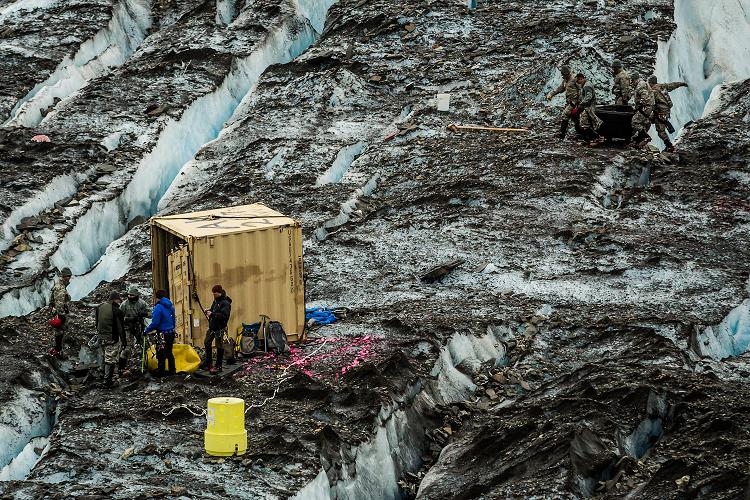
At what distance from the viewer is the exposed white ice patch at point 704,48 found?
29498mm

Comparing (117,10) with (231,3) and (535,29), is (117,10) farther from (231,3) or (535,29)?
(535,29)

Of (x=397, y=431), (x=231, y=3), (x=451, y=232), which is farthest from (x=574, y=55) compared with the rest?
(x=397, y=431)

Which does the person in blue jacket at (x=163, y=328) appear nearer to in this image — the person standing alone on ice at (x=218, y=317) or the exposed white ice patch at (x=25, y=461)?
the person standing alone on ice at (x=218, y=317)

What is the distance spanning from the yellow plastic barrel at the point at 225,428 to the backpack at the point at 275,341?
3.32 metres

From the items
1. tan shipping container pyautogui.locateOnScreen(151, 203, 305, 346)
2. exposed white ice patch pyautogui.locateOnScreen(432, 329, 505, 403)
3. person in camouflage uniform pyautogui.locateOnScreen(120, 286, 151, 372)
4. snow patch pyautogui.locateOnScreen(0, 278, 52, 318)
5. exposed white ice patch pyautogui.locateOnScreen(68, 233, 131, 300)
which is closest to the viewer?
person in camouflage uniform pyautogui.locateOnScreen(120, 286, 151, 372)

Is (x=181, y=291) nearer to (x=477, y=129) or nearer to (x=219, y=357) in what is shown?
(x=219, y=357)

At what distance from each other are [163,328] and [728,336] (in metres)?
7.79

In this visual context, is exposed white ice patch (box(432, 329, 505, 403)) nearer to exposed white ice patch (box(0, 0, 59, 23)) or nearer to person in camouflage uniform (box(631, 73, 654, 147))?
person in camouflage uniform (box(631, 73, 654, 147))

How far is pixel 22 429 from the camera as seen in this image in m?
15.9

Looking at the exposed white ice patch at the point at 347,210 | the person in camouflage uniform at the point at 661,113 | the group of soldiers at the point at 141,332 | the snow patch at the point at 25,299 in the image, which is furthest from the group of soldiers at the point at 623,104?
the group of soldiers at the point at 141,332

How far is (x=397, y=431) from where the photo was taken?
1583 cm

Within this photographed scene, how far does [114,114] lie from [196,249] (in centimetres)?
1310

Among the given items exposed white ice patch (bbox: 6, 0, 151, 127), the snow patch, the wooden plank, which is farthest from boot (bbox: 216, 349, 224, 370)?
exposed white ice patch (bbox: 6, 0, 151, 127)

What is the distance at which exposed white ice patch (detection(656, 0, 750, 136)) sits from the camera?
29498mm
